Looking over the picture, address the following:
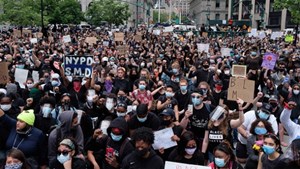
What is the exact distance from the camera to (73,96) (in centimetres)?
802

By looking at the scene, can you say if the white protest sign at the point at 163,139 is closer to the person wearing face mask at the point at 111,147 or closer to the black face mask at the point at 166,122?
the person wearing face mask at the point at 111,147

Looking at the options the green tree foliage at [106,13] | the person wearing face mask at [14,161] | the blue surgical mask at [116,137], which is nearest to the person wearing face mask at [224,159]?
the blue surgical mask at [116,137]

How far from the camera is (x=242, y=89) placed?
7086mm

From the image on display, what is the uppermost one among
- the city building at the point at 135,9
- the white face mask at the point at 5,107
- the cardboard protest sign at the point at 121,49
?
the city building at the point at 135,9

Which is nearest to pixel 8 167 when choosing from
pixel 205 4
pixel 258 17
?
pixel 258 17

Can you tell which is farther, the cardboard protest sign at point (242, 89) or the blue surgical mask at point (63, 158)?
the cardboard protest sign at point (242, 89)

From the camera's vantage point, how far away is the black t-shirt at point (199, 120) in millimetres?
6199

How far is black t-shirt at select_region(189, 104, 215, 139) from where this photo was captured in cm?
620

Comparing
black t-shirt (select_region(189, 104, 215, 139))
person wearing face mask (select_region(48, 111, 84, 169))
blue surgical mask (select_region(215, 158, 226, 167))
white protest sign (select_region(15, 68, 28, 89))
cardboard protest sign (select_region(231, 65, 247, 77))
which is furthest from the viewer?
white protest sign (select_region(15, 68, 28, 89))

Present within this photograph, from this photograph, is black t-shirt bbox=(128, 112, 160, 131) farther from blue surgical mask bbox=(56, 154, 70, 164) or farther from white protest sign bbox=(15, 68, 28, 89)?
white protest sign bbox=(15, 68, 28, 89)

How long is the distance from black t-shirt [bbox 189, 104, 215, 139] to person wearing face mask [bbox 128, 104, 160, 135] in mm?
702

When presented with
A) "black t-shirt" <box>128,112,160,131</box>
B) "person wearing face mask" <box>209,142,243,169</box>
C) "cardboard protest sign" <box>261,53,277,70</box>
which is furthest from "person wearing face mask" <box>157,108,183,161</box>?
"cardboard protest sign" <box>261,53,277,70</box>

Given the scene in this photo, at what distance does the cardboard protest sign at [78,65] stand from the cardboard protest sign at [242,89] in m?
3.33

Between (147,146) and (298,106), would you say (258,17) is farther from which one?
(147,146)
